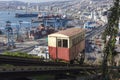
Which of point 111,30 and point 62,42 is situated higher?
point 111,30

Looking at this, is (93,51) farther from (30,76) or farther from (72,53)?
(30,76)

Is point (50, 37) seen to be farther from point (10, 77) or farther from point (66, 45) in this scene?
point (10, 77)

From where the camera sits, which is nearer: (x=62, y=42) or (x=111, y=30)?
(x=111, y=30)

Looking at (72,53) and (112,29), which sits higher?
(112,29)

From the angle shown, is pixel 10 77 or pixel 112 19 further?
pixel 112 19

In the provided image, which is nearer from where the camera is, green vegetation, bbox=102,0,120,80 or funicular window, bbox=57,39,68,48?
green vegetation, bbox=102,0,120,80

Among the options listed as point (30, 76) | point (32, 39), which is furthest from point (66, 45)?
point (32, 39)

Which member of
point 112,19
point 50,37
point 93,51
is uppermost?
point 112,19

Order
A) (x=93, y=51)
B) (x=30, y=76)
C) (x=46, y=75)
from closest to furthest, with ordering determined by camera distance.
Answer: (x=30, y=76)
(x=46, y=75)
(x=93, y=51)

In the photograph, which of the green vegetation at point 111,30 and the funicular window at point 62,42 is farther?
the funicular window at point 62,42

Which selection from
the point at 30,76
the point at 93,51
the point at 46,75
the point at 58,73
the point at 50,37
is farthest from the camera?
the point at 93,51
